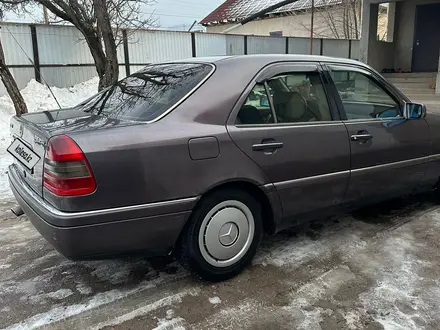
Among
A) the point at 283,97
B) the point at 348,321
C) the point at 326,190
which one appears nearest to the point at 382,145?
the point at 326,190

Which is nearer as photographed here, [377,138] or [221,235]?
[221,235]

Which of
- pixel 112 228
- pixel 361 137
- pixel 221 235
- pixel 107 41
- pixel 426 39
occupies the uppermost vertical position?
pixel 426 39

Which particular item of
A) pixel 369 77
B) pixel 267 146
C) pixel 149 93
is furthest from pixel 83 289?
pixel 369 77

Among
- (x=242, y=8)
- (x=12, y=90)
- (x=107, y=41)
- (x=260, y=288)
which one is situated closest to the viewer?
(x=260, y=288)

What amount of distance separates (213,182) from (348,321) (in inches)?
48.0

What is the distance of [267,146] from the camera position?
3.05 m

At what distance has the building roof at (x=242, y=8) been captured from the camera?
24344 mm

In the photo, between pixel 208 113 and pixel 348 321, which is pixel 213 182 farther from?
pixel 348 321

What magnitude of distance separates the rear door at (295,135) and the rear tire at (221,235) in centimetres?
30

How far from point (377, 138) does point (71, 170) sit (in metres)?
2.62

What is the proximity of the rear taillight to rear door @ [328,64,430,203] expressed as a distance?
7.17 feet

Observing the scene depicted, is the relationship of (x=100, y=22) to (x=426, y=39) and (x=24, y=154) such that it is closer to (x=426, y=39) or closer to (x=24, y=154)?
(x=24, y=154)

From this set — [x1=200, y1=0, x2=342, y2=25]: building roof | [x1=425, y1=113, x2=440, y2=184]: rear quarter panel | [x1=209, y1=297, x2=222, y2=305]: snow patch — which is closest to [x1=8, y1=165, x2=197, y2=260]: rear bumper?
[x1=209, y1=297, x2=222, y2=305]: snow patch

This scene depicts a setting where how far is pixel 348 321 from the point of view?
2.57 meters
